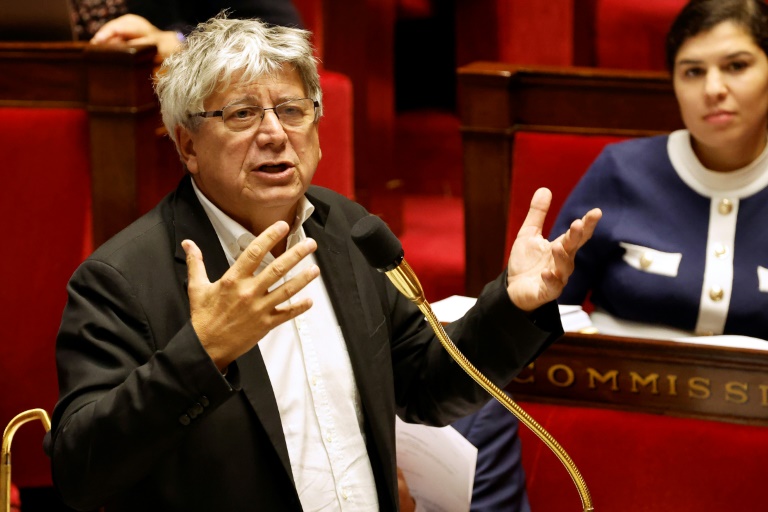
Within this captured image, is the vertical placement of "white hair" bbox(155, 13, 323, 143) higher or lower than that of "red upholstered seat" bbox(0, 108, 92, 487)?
higher

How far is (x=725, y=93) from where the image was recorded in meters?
1.12

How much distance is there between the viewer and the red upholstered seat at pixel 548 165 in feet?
4.29

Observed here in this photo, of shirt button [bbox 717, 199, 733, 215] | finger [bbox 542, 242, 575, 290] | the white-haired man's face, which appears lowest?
shirt button [bbox 717, 199, 733, 215]

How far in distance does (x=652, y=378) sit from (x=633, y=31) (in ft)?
2.43

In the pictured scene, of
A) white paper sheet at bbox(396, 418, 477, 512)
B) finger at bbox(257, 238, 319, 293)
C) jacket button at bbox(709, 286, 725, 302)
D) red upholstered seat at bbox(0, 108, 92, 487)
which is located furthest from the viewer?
red upholstered seat at bbox(0, 108, 92, 487)

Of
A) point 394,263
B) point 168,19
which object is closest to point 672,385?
point 394,263

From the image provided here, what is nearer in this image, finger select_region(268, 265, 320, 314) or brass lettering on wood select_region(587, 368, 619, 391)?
finger select_region(268, 265, 320, 314)

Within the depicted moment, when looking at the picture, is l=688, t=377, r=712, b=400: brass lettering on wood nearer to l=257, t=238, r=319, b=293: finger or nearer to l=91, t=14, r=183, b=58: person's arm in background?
l=257, t=238, r=319, b=293: finger

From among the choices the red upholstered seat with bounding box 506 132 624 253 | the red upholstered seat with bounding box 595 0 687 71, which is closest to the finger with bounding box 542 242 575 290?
the red upholstered seat with bounding box 506 132 624 253

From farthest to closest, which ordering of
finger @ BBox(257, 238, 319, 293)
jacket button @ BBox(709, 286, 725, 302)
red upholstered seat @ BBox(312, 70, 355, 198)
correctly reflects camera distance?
red upholstered seat @ BBox(312, 70, 355, 198), jacket button @ BBox(709, 286, 725, 302), finger @ BBox(257, 238, 319, 293)

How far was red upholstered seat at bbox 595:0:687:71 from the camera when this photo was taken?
1487 millimetres

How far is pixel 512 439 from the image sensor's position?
897 millimetres

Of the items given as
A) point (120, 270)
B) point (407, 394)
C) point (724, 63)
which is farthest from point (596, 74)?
point (120, 270)

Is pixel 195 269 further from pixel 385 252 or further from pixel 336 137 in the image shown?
pixel 336 137
